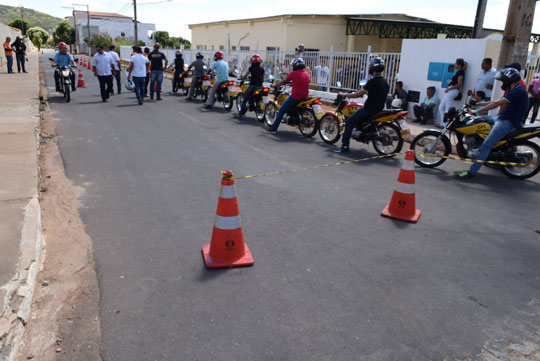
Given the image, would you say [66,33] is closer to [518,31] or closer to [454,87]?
[454,87]

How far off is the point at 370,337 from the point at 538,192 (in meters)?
4.90

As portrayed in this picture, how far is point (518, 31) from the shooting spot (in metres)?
9.26

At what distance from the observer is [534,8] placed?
923cm

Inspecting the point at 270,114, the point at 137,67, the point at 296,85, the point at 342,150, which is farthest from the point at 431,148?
the point at 137,67

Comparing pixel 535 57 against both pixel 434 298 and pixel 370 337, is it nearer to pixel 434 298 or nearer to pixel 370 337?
pixel 434 298

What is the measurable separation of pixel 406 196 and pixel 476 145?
3.11 meters

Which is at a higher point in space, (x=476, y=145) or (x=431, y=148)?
(x=476, y=145)

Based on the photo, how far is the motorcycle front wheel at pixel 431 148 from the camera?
736cm

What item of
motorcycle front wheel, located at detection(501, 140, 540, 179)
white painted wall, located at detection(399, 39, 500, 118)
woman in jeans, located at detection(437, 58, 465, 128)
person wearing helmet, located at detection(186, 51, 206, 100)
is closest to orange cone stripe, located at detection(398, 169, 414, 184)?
motorcycle front wheel, located at detection(501, 140, 540, 179)

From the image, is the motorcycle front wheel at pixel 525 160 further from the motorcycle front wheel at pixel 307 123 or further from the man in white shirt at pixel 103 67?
the man in white shirt at pixel 103 67

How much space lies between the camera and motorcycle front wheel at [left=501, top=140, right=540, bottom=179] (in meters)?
6.77

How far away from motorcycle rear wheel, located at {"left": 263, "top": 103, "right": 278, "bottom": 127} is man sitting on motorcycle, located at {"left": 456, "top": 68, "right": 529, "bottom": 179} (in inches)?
206

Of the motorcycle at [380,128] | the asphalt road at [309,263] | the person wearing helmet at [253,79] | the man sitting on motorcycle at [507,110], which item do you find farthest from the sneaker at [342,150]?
the person wearing helmet at [253,79]

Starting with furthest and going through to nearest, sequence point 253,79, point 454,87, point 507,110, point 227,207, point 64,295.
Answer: point 253,79 → point 454,87 → point 507,110 → point 227,207 → point 64,295
